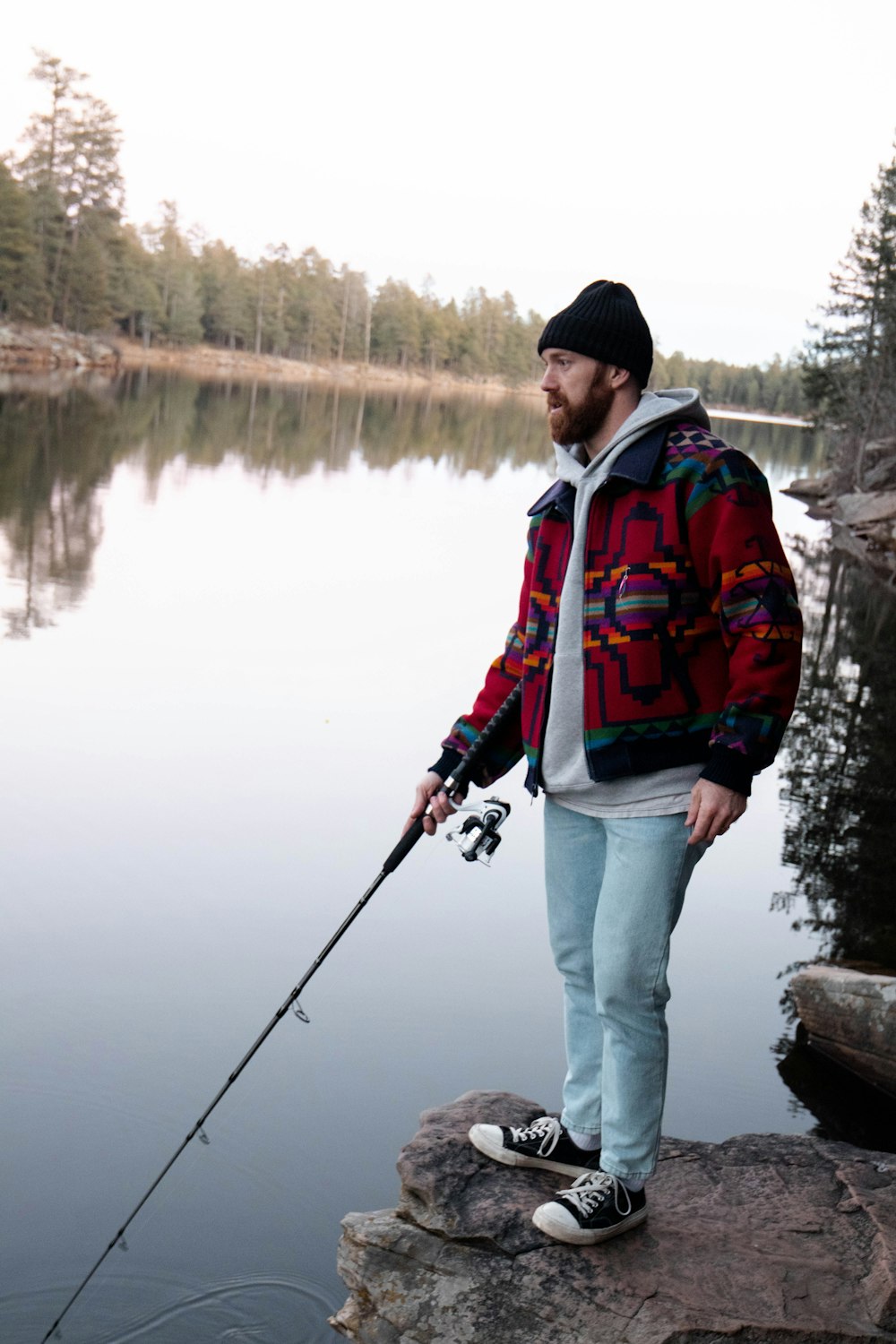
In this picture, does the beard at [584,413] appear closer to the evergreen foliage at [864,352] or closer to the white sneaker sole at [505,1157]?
the white sneaker sole at [505,1157]

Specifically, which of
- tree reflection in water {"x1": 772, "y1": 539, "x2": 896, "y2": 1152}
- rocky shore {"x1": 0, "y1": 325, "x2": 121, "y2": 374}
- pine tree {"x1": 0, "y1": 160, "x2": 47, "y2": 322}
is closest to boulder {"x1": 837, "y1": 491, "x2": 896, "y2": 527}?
tree reflection in water {"x1": 772, "y1": 539, "x2": 896, "y2": 1152}

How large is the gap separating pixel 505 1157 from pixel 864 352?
46281 mm

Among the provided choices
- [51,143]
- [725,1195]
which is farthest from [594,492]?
[51,143]

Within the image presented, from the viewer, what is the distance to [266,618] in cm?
1141

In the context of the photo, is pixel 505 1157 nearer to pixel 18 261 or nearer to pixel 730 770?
pixel 730 770

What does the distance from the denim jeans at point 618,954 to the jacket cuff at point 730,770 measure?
18 centimetres

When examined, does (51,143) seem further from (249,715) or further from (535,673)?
(535,673)

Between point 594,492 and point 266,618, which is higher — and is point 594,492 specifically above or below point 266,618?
above

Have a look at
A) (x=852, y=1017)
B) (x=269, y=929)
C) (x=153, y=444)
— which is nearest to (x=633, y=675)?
(x=852, y=1017)

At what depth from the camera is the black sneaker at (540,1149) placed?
10.5 feet

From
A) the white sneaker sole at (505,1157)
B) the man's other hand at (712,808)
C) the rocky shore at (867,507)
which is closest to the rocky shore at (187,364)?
the rocky shore at (867,507)

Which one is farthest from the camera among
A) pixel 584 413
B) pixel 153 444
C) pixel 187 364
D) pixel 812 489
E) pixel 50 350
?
pixel 187 364

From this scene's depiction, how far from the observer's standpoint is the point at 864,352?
45719 millimetres

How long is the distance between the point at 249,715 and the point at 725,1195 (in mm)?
5530
